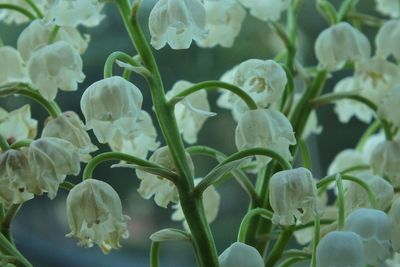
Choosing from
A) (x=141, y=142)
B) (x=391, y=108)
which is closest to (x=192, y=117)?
(x=141, y=142)

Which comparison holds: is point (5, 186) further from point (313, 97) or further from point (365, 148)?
point (365, 148)

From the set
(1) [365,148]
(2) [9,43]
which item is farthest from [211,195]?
(2) [9,43]

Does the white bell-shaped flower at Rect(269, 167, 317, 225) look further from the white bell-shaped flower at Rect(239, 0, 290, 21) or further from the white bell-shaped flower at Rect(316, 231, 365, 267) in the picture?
the white bell-shaped flower at Rect(239, 0, 290, 21)

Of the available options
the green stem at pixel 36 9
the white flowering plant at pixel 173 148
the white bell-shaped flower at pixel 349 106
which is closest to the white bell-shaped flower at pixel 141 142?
the white flowering plant at pixel 173 148

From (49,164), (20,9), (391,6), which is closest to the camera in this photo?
(49,164)

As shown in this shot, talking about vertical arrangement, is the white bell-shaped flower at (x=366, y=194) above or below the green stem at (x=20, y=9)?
below

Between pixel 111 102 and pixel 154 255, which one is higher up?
pixel 111 102

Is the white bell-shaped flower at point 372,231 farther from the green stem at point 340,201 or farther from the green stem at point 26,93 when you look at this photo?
the green stem at point 26,93

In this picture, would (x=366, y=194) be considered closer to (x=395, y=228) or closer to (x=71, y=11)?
(x=395, y=228)
